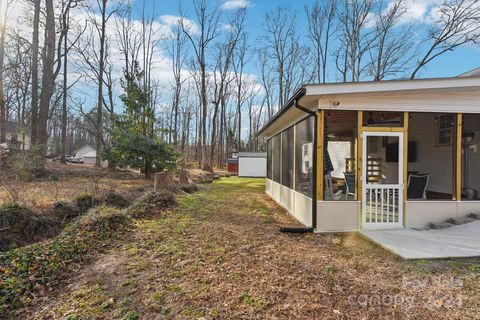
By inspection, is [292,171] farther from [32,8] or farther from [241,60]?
[241,60]

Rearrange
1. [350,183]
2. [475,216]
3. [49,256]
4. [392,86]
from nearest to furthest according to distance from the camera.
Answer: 1. [49,256]
2. [392,86]
3. [475,216]
4. [350,183]

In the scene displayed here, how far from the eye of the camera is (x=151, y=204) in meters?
6.99

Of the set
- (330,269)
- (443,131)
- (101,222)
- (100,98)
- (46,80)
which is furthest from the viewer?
(100,98)

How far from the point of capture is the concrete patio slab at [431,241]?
3871mm

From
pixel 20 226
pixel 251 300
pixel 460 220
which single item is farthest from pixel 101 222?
pixel 460 220

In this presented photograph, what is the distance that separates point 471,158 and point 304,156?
A: 161 inches

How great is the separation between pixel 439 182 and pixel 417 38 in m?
14.8

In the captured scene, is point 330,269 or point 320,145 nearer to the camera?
point 330,269

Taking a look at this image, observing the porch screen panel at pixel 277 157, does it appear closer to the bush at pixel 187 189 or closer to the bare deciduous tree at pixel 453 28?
the bush at pixel 187 189

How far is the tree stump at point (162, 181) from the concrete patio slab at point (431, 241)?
6.52 metres

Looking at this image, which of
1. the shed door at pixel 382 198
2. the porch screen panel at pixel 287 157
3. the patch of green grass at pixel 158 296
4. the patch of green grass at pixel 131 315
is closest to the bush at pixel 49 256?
the patch of green grass at pixel 131 315

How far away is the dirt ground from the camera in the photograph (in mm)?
2521

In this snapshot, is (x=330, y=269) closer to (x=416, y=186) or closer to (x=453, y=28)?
(x=416, y=186)

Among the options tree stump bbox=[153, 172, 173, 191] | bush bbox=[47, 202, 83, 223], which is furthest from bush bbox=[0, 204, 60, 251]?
tree stump bbox=[153, 172, 173, 191]
